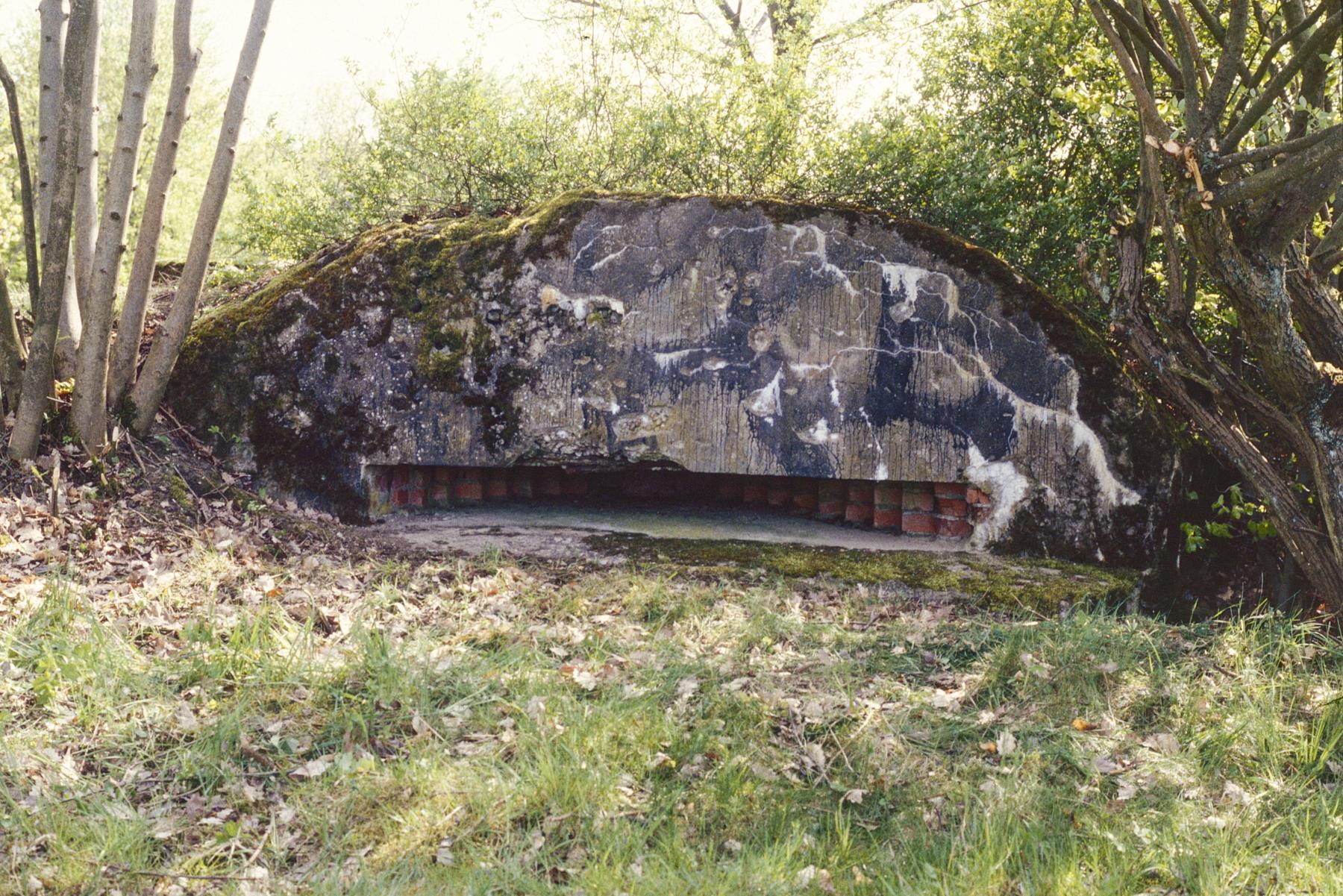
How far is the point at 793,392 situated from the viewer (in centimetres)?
487

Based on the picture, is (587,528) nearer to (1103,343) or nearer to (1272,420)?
(1103,343)

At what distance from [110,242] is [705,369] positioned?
2.68 meters

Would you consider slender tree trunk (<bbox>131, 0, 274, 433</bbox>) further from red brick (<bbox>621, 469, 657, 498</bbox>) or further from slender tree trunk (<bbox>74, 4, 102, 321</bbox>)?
red brick (<bbox>621, 469, 657, 498</bbox>)

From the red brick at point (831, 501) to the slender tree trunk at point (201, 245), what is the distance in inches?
130

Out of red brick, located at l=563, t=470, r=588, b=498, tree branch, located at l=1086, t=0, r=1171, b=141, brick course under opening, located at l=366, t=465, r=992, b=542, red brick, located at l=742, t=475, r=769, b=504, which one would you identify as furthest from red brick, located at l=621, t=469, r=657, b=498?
tree branch, located at l=1086, t=0, r=1171, b=141

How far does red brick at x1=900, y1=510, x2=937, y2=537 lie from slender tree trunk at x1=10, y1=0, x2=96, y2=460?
157 inches

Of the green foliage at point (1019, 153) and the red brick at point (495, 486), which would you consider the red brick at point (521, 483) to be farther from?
the green foliage at point (1019, 153)

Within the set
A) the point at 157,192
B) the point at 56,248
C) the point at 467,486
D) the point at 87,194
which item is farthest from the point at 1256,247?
the point at 87,194

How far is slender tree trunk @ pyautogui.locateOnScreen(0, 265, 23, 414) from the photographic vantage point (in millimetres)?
4309

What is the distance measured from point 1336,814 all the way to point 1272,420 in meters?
1.94

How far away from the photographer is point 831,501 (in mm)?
5508

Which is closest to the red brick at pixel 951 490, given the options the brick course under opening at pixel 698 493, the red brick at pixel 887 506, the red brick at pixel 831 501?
the brick course under opening at pixel 698 493

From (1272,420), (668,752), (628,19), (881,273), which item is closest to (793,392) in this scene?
(881,273)

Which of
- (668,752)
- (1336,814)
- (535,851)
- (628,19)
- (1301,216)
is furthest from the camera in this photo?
(628,19)
